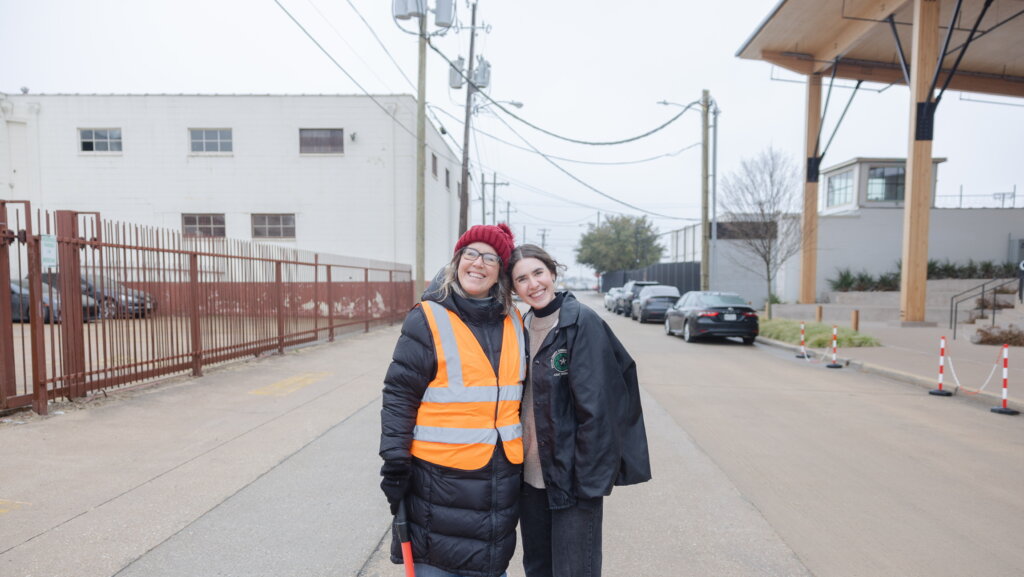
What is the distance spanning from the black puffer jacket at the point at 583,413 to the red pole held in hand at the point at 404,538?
0.53 meters

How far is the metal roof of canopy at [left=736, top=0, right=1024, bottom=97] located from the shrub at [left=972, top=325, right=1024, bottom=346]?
8.71 m

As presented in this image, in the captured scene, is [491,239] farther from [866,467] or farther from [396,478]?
[866,467]

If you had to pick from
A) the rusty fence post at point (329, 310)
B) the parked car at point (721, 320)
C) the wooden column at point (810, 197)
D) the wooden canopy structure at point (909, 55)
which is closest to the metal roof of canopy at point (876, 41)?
the wooden canopy structure at point (909, 55)

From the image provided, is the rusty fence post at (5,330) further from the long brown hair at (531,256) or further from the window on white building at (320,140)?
the window on white building at (320,140)

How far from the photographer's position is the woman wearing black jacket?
2094 mm

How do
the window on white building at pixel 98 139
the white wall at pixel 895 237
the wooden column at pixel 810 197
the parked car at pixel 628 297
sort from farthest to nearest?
the parked car at pixel 628 297, the white wall at pixel 895 237, the window on white building at pixel 98 139, the wooden column at pixel 810 197

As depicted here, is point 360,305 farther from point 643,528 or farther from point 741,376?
point 643,528

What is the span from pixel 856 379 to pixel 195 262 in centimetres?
1084

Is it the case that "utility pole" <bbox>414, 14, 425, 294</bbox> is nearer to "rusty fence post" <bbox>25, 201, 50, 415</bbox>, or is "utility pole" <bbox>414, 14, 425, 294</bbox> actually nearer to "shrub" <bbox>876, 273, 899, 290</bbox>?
"rusty fence post" <bbox>25, 201, 50, 415</bbox>

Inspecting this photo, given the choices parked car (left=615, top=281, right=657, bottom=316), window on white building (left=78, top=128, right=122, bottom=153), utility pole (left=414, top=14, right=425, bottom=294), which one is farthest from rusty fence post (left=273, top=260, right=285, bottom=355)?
parked car (left=615, top=281, right=657, bottom=316)

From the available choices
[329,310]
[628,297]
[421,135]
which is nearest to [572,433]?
[329,310]

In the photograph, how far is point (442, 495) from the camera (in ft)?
6.82

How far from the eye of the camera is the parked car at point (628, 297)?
26.8m

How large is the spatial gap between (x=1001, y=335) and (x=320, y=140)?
2233cm
